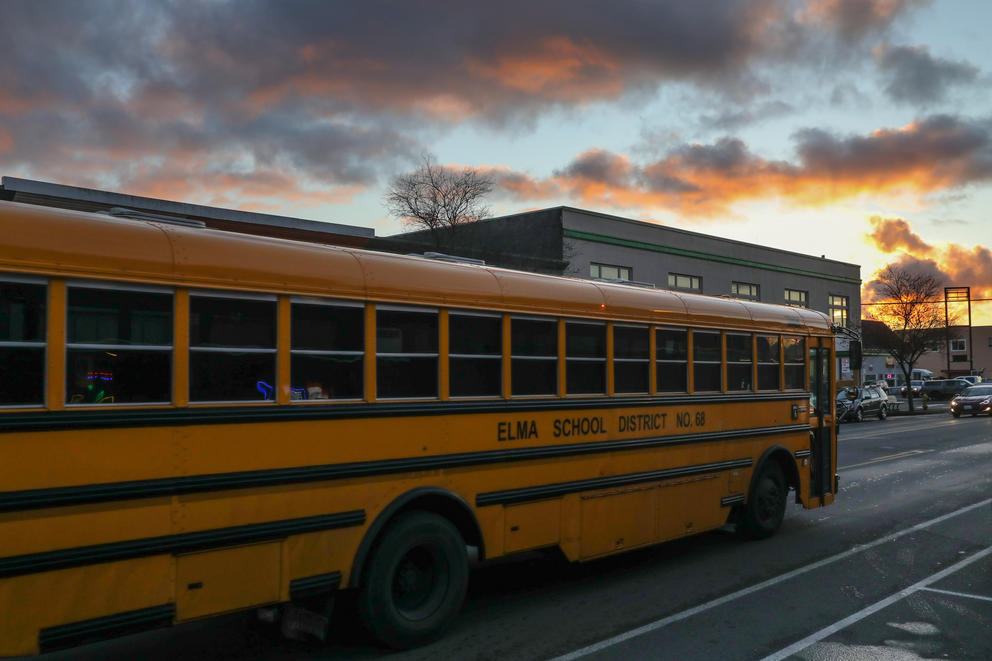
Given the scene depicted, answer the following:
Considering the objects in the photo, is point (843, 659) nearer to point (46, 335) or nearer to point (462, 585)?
point (462, 585)

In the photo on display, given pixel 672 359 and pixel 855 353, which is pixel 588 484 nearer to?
pixel 672 359

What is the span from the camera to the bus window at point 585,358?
745cm

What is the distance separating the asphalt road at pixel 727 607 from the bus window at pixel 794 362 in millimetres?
1858

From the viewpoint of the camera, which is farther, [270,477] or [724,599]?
[724,599]

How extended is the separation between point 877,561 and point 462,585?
5.06 m

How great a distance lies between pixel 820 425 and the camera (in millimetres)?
11094

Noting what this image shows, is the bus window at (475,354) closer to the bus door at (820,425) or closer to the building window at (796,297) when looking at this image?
the bus door at (820,425)

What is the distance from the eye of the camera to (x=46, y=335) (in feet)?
14.9

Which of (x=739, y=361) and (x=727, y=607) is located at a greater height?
(x=739, y=361)

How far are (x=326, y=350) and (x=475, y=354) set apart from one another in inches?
53.1

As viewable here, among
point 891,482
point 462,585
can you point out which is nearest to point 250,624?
point 462,585

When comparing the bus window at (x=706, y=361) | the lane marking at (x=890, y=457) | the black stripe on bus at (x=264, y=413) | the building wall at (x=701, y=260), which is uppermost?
the building wall at (x=701, y=260)

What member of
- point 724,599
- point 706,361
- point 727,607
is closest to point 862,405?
point 706,361

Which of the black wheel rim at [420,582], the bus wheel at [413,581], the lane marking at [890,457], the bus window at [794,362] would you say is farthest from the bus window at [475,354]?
the lane marking at [890,457]
